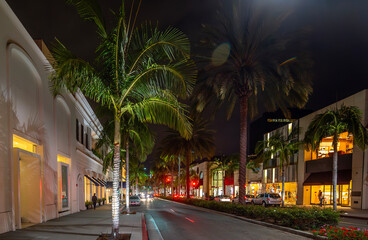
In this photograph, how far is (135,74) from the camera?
10.5 metres

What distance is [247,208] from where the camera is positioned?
1847 centimetres

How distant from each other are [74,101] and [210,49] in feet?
37.8

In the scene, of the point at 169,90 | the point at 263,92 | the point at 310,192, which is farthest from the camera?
the point at 310,192

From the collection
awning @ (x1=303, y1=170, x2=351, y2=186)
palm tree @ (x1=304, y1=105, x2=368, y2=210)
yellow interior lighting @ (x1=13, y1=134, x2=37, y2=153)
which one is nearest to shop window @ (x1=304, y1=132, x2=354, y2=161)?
awning @ (x1=303, y1=170, x2=351, y2=186)

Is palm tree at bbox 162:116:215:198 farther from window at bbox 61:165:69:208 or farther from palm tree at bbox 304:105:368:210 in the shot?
window at bbox 61:165:69:208

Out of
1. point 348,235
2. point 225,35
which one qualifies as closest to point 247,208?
point 348,235

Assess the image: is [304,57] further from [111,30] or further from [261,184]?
[261,184]

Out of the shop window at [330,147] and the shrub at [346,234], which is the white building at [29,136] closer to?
the shrub at [346,234]

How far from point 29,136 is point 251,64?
1378 centimetres

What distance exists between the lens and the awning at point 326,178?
31.2 m

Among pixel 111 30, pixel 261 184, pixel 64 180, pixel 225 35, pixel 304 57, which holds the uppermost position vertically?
pixel 225 35

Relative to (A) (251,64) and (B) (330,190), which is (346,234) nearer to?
(A) (251,64)

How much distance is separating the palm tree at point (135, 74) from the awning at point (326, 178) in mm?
27829

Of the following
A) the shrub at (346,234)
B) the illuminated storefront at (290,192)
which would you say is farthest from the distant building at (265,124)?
the shrub at (346,234)
